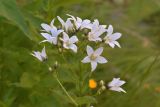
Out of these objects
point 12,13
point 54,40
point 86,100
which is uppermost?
point 12,13

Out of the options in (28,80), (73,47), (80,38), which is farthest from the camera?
(28,80)

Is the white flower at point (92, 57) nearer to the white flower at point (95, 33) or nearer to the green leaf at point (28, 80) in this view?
the white flower at point (95, 33)

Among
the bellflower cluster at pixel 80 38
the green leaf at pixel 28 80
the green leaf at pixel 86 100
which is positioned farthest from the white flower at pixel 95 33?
the green leaf at pixel 28 80

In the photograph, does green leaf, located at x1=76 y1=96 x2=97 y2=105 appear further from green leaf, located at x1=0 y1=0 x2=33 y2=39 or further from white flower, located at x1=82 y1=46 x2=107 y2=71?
green leaf, located at x1=0 y1=0 x2=33 y2=39

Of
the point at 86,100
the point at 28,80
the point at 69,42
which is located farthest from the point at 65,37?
the point at 28,80

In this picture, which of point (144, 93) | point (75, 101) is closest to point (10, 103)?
point (75, 101)

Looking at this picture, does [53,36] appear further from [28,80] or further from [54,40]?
[28,80]

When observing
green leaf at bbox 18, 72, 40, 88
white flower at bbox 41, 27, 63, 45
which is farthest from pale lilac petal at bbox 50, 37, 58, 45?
green leaf at bbox 18, 72, 40, 88

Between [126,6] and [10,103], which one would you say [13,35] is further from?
[126,6]

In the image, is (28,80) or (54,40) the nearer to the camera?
(54,40)
